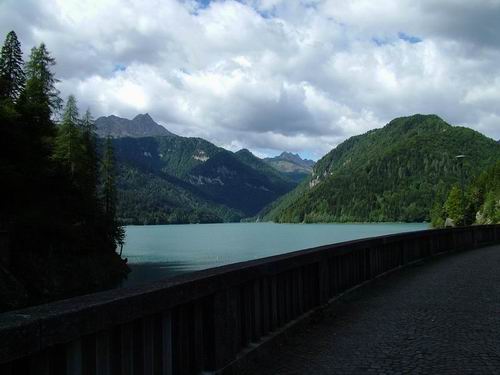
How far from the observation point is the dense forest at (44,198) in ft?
114

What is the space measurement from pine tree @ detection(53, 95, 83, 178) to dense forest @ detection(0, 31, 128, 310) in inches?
3.8

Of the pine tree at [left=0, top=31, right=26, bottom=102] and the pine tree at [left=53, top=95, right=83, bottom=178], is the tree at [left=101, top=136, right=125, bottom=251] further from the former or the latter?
the pine tree at [left=0, top=31, right=26, bottom=102]

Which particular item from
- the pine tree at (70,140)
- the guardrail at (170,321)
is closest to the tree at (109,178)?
the pine tree at (70,140)

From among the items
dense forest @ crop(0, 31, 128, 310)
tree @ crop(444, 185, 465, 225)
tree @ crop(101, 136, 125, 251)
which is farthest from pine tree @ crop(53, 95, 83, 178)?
tree @ crop(444, 185, 465, 225)

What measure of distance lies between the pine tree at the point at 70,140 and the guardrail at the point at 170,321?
139 feet

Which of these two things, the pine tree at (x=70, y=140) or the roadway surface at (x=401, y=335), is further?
the pine tree at (x=70, y=140)

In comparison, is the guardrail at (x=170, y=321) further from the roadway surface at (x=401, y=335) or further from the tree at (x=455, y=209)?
the tree at (x=455, y=209)

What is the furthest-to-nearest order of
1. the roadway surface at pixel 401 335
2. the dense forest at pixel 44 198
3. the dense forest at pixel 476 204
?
the dense forest at pixel 476 204 < the dense forest at pixel 44 198 < the roadway surface at pixel 401 335

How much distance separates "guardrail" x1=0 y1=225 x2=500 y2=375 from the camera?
315cm

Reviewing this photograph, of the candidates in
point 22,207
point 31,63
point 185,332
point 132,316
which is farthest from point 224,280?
point 31,63

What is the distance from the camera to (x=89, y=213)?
158 feet

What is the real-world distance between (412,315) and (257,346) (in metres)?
3.55

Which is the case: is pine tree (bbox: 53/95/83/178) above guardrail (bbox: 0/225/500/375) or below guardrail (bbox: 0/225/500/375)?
above

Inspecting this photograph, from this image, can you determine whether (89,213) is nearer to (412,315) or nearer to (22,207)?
(22,207)
